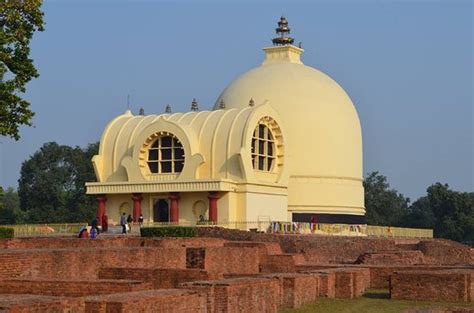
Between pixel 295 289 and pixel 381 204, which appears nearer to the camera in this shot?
pixel 295 289

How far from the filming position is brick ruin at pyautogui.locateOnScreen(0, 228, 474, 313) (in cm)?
1266

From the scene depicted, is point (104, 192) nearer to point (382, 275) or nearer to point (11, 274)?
point (382, 275)

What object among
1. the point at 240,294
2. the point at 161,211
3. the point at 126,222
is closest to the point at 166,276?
the point at 240,294

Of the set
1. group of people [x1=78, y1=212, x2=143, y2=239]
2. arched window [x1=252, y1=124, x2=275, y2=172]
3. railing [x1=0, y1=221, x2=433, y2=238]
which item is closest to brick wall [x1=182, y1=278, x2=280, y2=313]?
group of people [x1=78, y1=212, x2=143, y2=239]

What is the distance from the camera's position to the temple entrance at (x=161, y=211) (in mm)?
43625

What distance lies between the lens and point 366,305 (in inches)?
714

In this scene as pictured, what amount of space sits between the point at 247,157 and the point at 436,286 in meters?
23.6

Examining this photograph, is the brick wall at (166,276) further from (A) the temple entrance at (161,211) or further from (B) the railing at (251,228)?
(A) the temple entrance at (161,211)

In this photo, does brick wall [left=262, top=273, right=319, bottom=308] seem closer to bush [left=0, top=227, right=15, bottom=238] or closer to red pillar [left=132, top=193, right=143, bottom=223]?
bush [left=0, top=227, right=15, bottom=238]

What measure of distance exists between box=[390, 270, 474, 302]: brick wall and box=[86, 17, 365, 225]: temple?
893 inches

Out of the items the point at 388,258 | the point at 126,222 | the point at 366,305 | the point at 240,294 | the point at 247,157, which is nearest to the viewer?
the point at 240,294

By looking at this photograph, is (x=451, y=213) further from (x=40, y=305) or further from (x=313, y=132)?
(x=40, y=305)

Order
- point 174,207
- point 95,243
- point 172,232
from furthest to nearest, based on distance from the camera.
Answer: point 174,207 → point 172,232 → point 95,243

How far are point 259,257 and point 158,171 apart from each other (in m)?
19.3
